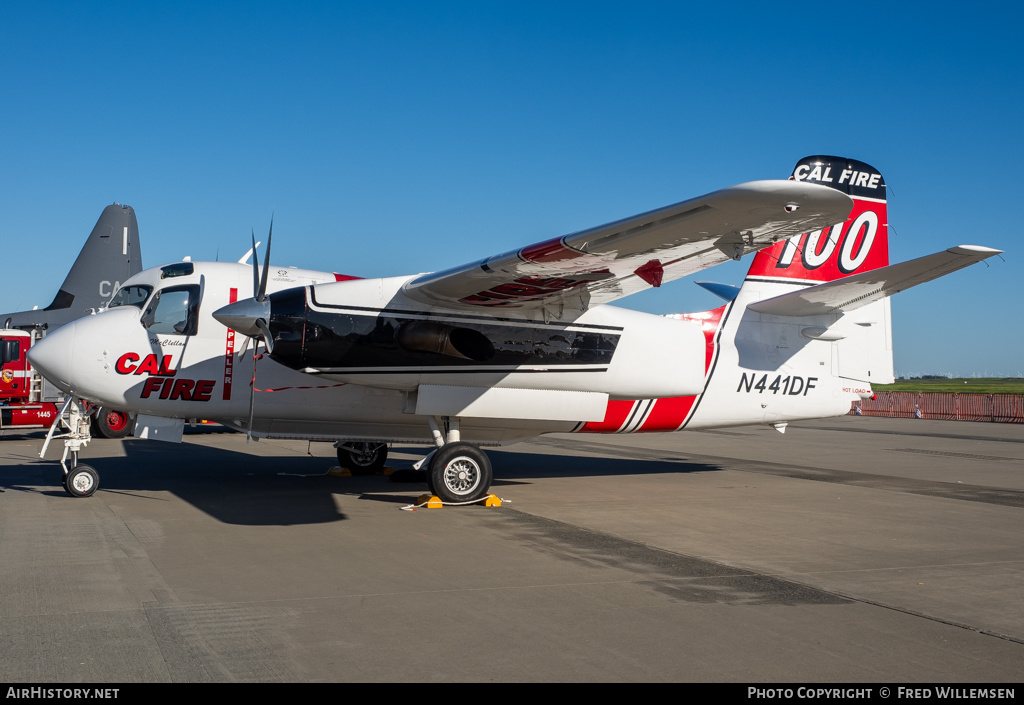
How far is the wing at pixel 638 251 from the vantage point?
722cm

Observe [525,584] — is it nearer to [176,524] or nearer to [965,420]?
[176,524]

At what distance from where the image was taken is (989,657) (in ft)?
16.8

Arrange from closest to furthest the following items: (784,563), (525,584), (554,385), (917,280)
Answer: (525,584), (784,563), (917,280), (554,385)

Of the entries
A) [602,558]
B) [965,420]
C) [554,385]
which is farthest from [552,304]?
[965,420]

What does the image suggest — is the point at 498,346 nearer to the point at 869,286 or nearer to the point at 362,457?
the point at 362,457

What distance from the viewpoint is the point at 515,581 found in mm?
7145

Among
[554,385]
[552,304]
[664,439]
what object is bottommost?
[664,439]

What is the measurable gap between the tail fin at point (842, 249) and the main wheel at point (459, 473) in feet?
21.2

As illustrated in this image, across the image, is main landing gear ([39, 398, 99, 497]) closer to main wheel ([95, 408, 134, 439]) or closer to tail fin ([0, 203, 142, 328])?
main wheel ([95, 408, 134, 439])

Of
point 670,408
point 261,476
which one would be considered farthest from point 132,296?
point 670,408

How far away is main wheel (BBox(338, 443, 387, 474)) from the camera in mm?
15461

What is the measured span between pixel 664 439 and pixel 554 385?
16.1 m

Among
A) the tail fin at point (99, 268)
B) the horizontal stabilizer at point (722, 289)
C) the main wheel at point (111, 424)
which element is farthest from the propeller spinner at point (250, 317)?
the tail fin at point (99, 268)

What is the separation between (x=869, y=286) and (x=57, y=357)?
12.0m
